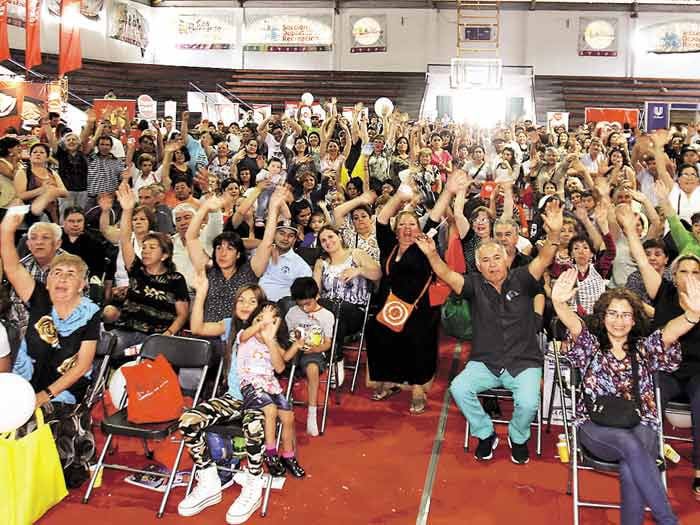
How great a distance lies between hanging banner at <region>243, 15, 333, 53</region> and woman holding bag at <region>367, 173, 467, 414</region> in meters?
17.0

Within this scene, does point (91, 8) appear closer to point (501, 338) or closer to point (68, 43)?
point (68, 43)

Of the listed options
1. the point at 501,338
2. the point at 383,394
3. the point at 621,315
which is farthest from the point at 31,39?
the point at 621,315

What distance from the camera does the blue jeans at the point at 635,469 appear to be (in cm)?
300

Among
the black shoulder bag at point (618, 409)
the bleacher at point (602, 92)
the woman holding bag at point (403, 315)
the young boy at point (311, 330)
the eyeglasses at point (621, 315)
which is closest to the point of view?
the black shoulder bag at point (618, 409)

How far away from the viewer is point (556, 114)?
1658 cm

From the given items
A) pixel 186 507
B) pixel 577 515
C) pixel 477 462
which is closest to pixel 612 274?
pixel 477 462

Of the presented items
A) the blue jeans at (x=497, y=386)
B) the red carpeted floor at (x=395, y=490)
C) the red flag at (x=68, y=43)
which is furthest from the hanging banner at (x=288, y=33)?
the blue jeans at (x=497, y=386)

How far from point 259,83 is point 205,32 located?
262 cm

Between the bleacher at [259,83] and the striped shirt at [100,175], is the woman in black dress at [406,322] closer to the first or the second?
the striped shirt at [100,175]

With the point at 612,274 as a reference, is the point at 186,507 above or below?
below

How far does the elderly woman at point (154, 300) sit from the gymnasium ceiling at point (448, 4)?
57.6 feet

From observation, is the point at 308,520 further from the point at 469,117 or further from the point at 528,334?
the point at 469,117

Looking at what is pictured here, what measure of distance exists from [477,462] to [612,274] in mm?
1929

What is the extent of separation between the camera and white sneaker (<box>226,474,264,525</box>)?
338 centimetres
